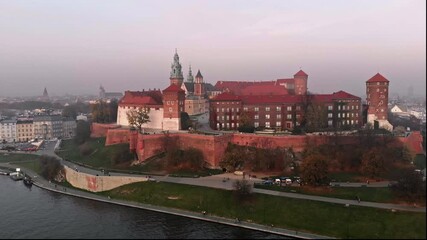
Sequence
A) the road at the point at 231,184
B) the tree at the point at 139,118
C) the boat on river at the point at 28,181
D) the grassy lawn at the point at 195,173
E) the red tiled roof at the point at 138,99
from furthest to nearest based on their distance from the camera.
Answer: the red tiled roof at the point at 138,99 → the tree at the point at 139,118 → the boat on river at the point at 28,181 → the grassy lawn at the point at 195,173 → the road at the point at 231,184

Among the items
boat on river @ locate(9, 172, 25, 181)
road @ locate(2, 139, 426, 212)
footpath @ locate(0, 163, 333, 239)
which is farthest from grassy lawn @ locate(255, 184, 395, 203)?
boat on river @ locate(9, 172, 25, 181)

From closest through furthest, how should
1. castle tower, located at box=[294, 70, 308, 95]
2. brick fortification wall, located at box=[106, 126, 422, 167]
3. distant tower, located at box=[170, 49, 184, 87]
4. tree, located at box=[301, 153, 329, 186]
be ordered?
tree, located at box=[301, 153, 329, 186], brick fortification wall, located at box=[106, 126, 422, 167], castle tower, located at box=[294, 70, 308, 95], distant tower, located at box=[170, 49, 184, 87]

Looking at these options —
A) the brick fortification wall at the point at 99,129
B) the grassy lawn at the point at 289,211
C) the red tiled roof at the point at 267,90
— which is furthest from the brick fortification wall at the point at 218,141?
the red tiled roof at the point at 267,90

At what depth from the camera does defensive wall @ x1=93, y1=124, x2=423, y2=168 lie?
1745 inches

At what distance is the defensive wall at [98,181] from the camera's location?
41.6 m

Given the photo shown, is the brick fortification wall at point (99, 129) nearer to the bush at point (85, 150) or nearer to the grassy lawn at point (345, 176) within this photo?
the bush at point (85, 150)

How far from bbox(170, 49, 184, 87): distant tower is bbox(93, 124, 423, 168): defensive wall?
24.7 metres

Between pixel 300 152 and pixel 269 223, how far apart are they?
1463 centimetres

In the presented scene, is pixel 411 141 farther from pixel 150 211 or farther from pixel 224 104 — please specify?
pixel 150 211

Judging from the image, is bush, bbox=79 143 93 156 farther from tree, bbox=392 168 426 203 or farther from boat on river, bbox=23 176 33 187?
tree, bbox=392 168 426 203

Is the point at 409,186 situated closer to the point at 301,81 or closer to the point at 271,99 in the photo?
the point at 271,99

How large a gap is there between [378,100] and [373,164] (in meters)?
18.5

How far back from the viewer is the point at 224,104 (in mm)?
54125

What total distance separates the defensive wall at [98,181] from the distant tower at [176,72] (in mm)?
31865
